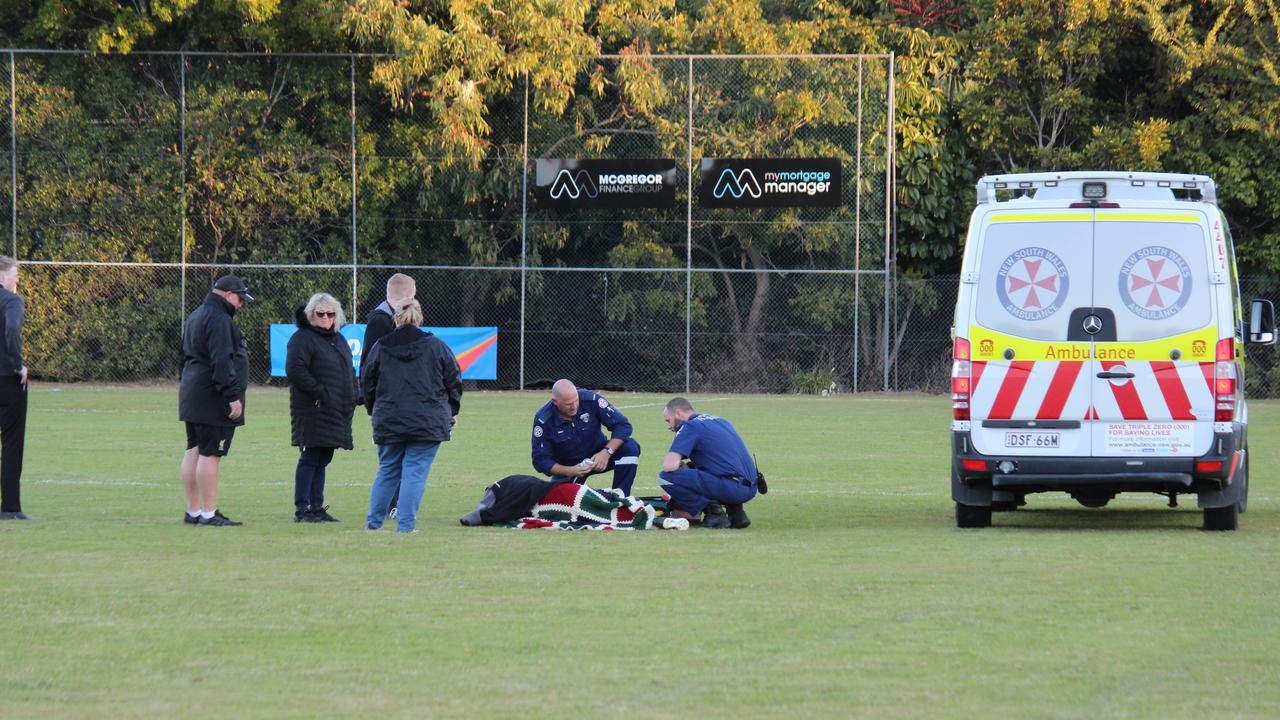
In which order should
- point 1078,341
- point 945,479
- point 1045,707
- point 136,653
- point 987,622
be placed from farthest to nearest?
point 945,479, point 1078,341, point 987,622, point 136,653, point 1045,707

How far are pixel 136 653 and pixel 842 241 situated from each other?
2851cm

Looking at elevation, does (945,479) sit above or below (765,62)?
below

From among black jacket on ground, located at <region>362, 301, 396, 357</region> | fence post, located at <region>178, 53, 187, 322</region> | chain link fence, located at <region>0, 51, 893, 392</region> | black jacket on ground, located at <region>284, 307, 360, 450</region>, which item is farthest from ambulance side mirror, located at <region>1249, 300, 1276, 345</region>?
fence post, located at <region>178, 53, 187, 322</region>

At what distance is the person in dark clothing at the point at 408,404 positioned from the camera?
12023mm

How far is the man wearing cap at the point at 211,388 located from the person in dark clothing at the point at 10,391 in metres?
1.15

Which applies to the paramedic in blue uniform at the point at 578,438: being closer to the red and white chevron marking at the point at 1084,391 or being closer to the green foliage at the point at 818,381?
the red and white chevron marking at the point at 1084,391

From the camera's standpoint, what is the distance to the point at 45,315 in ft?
117

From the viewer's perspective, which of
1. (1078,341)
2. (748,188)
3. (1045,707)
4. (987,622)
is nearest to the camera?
A: (1045,707)

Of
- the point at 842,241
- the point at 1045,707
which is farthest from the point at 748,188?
the point at 1045,707

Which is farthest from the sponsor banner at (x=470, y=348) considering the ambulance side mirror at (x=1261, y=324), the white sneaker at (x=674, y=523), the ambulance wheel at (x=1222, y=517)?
the ambulance wheel at (x=1222, y=517)

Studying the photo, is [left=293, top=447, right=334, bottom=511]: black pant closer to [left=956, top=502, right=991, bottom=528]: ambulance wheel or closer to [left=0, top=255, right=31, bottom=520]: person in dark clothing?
[left=0, top=255, right=31, bottom=520]: person in dark clothing

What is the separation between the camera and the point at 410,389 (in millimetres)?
12047

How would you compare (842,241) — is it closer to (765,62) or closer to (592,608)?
(765,62)

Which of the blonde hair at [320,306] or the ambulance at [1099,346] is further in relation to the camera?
the blonde hair at [320,306]
